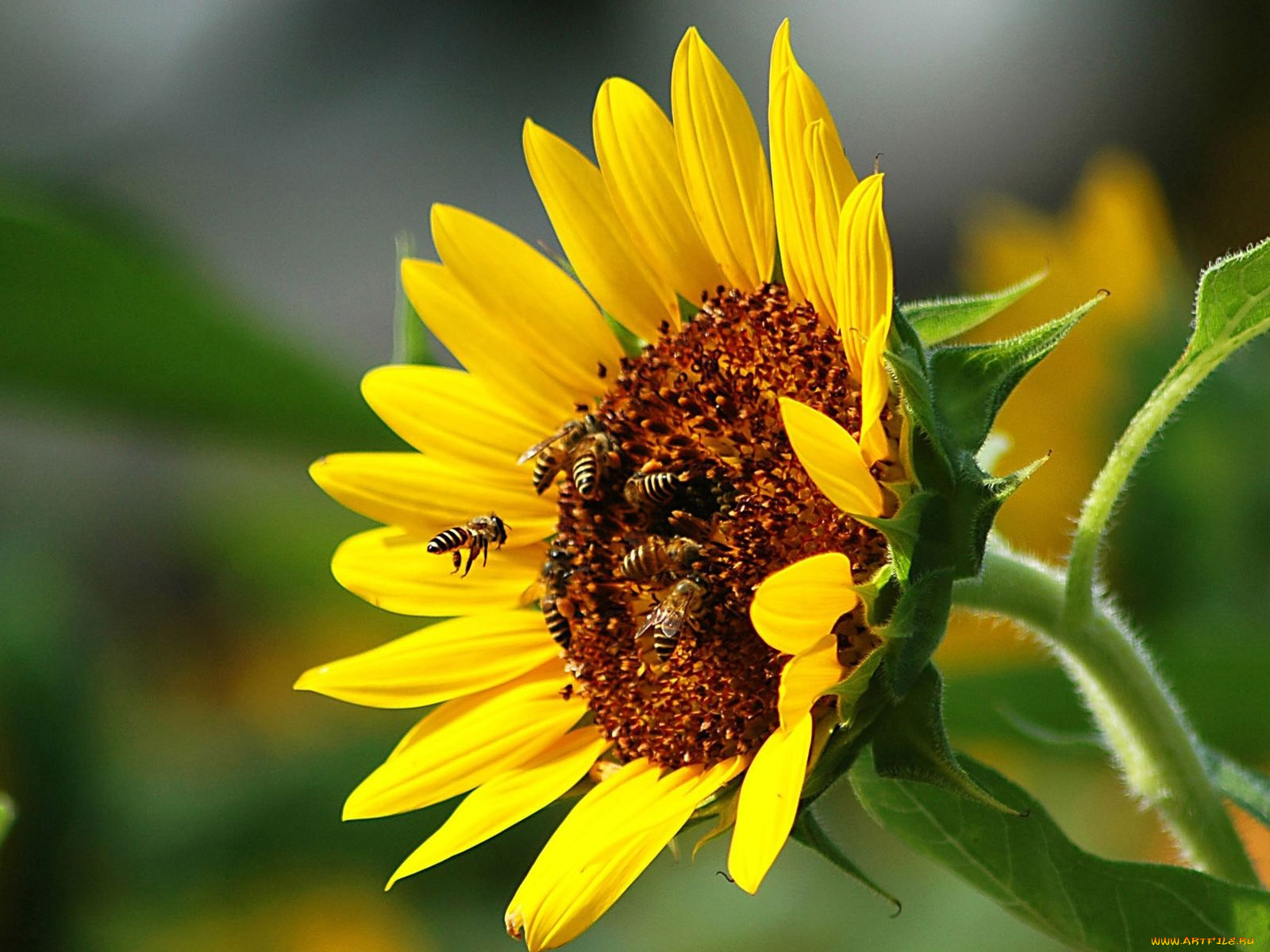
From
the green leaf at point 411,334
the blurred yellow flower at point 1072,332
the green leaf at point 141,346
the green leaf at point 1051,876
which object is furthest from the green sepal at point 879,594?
the blurred yellow flower at point 1072,332

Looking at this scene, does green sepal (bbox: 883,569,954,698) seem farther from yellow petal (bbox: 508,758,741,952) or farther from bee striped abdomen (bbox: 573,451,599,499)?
bee striped abdomen (bbox: 573,451,599,499)

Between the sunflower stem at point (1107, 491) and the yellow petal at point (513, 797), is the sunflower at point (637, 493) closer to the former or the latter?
the yellow petal at point (513, 797)

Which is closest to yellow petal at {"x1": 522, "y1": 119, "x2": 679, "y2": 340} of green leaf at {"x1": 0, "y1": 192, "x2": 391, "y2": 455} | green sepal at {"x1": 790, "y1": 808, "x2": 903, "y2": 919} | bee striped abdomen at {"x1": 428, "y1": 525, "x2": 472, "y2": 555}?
bee striped abdomen at {"x1": 428, "y1": 525, "x2": 472, "y2": 555}

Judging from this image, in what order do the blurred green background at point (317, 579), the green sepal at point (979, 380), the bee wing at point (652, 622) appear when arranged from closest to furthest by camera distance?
the green sepal at point (979, 380) < the bee wing at point (652, 622) < the blurred green background at point (317, 579)

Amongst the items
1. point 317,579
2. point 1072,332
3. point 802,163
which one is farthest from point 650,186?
point 317,579

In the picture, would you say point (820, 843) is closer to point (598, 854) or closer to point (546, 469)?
point (598, 854)

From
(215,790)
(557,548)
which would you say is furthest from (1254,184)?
(557,548)
